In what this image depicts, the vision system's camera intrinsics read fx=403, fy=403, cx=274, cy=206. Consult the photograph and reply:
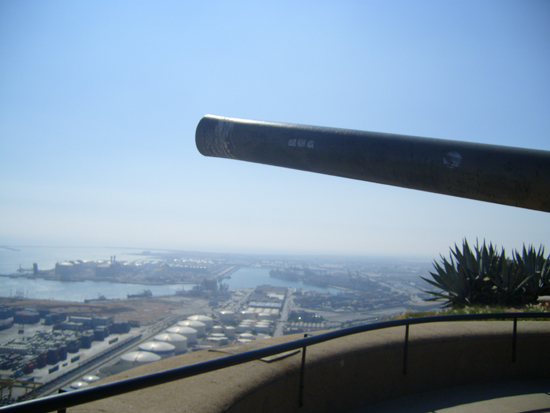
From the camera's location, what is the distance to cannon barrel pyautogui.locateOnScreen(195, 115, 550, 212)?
230 cm

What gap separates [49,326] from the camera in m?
11.3

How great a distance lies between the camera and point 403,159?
2.63m

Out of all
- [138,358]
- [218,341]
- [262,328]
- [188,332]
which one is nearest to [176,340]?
[188,332]

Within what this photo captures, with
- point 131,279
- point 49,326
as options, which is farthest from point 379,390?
point 131,279

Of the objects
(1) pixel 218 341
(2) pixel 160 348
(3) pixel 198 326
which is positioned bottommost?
(3) pixel 198 326

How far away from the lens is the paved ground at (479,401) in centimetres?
349

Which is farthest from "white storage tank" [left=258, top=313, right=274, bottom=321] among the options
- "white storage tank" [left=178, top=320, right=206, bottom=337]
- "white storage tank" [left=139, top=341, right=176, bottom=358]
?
"white storage tank" [left=139, top=341, right=176, bottom=358]

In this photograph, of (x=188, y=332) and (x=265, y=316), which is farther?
(x=265, y=316)

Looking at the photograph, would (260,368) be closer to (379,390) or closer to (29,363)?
(379,390)

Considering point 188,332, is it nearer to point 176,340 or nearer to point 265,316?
point 176,340

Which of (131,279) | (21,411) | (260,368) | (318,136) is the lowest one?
(131,279)

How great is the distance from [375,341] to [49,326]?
1067 cm

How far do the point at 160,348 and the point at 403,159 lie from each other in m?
7.93

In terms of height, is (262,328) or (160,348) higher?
(262,328)
